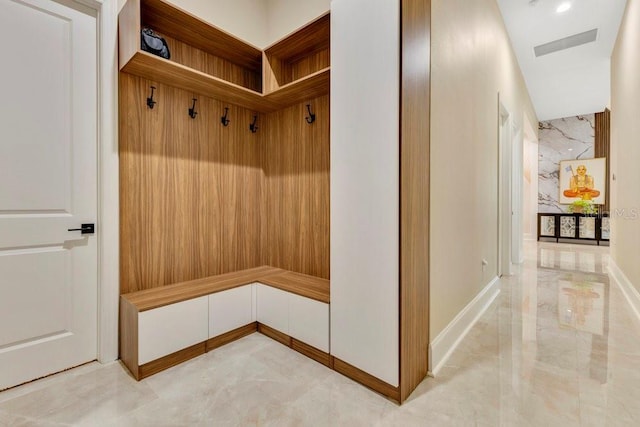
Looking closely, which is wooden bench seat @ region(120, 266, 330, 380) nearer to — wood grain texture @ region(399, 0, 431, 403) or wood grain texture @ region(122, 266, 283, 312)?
wood grain texture @ region(122, 266, 283, 312)

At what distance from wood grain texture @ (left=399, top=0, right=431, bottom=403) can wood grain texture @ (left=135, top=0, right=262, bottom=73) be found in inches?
54.0

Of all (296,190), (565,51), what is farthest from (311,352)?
(565,51)

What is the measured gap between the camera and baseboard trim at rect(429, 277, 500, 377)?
5.89 ft

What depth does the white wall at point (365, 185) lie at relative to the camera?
4.94ft

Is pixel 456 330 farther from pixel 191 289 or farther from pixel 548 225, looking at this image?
pixel 548 225

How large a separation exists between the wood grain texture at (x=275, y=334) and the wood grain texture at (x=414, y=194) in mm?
908

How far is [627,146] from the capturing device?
131 inches

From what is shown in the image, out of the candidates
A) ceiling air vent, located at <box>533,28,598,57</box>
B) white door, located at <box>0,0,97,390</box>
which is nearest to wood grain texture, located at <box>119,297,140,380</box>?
white door, located at <box>0,0,97,390</box>

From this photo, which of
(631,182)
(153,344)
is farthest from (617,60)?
(153,344)

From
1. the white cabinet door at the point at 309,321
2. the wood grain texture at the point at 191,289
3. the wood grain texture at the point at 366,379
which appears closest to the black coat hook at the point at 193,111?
the wood grain texture at the point at 191,289

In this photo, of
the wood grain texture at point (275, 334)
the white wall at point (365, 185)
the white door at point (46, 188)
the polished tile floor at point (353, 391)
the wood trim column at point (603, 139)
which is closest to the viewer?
the polished tile floor at point (353, 391)

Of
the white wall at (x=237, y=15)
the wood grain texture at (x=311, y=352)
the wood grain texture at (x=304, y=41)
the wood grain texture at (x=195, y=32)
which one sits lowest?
the wood grain texture at (x=311, y=352)

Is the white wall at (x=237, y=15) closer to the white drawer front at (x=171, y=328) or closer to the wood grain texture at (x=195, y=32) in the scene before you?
the wood grain texture at (x=195, y=32)

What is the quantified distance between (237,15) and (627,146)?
438cm
